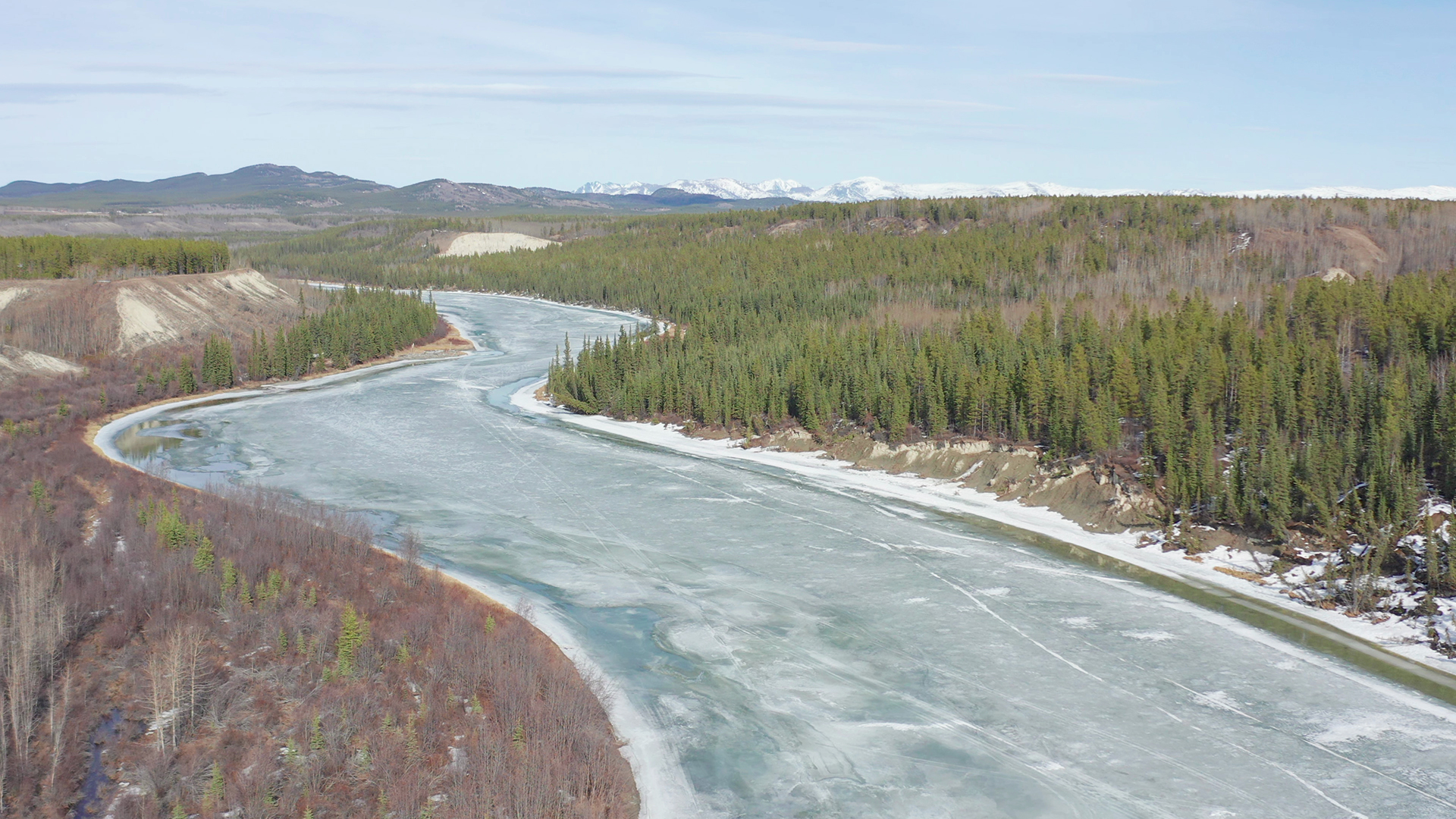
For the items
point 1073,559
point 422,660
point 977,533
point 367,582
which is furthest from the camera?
point 977,533

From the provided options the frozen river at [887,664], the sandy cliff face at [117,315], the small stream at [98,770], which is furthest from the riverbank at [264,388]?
the small stream at [98,770]

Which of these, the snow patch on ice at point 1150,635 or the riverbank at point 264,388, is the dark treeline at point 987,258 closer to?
the riverbank at point 264,388

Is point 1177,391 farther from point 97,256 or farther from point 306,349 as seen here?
point 97,256

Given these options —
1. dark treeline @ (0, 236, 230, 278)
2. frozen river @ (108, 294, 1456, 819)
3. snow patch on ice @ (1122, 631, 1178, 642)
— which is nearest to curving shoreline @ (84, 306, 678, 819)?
frozen river @ (108, 294, 1456, 819)

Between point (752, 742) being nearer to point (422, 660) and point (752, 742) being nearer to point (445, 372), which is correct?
point (422, 660)

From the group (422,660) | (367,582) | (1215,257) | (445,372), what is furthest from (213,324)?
(1215,257)

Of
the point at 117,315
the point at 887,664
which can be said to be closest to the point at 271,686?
the point at 887,664

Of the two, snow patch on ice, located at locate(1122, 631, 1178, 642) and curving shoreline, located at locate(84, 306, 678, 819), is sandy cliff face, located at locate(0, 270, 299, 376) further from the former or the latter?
snow patch on ice, located at locate(1122, 631, 1178, 642)
